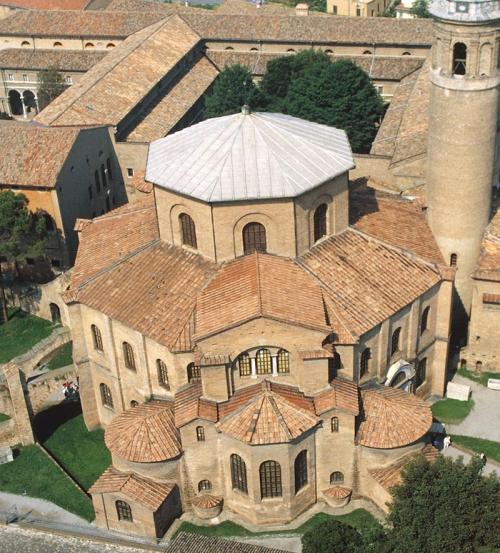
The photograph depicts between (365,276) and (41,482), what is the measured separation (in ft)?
71.7

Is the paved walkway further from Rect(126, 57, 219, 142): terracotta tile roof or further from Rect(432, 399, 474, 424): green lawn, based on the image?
Rect(126, 57, 219, 142): terracotta tile roof

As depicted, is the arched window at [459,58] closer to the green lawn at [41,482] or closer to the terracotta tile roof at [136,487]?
the terracotta tile roof at [136,487]

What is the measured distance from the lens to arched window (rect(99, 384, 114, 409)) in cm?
5438

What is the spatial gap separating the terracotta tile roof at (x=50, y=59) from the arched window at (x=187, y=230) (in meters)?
49.3

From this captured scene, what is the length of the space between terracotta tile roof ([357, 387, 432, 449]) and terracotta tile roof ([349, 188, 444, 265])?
29.9 feet

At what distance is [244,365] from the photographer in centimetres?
4672

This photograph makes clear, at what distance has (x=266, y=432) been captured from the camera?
44938 millimetres

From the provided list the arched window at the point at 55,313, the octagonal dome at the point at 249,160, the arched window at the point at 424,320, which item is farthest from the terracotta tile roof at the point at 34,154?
the arched window at the point at 424,320

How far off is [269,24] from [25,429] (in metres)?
57.9

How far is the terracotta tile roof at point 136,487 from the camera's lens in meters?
47.0

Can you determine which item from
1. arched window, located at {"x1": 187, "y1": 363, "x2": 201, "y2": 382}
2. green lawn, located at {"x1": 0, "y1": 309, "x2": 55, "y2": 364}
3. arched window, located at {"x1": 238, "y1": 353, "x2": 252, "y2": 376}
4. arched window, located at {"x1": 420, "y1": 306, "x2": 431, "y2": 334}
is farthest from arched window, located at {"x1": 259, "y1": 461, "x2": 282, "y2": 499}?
green lawn, located at {"x1": 0, "y1": 309, "x2": 55, "y2": 364}

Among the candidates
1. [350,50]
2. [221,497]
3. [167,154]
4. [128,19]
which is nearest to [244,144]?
[167,154]

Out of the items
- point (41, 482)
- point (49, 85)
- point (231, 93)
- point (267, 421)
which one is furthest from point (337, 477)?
point (49, 85)

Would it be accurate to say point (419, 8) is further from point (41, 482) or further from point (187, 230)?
point (41, 482)
